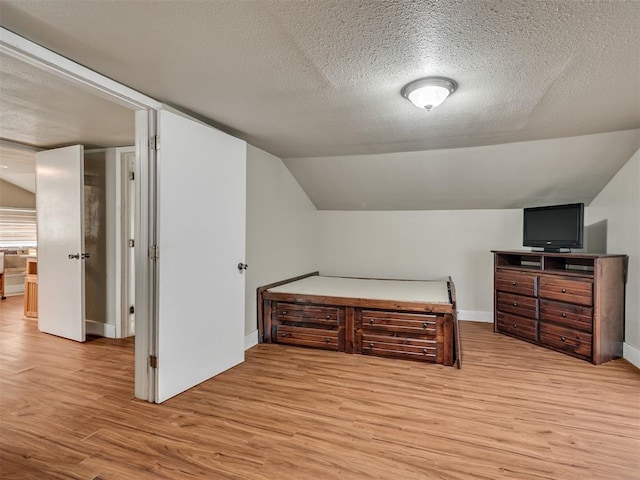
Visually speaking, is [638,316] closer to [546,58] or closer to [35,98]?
[546,58]

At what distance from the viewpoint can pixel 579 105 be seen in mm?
2379

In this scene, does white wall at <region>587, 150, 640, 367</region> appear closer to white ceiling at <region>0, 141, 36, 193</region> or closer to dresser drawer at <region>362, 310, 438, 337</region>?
dresser drawer at <region>362, 310, 438, 337</region>

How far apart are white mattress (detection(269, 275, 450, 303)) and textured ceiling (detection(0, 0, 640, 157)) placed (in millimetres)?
1643

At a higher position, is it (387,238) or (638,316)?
(387,238)

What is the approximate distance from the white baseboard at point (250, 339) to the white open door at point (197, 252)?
1.19 ft

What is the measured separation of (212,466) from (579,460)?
6.15 ft

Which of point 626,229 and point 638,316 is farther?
point 626,229

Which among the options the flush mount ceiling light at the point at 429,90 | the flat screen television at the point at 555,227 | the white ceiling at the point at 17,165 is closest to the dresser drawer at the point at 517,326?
the flat screen television at the point at 555,227

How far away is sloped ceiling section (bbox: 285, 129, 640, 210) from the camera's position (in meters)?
3.30

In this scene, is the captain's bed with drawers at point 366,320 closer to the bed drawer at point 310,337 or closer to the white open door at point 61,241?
the bed drawer at point 310,337

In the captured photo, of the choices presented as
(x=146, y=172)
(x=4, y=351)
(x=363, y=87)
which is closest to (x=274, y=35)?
(x=363, y=87)

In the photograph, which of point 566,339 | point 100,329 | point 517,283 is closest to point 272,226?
point 100,329

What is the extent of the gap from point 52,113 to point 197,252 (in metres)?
1.62

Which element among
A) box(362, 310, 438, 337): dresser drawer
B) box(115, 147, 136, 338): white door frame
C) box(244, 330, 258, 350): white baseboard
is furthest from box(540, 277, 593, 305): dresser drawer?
box(115, 147, 136, 338): white door frame
